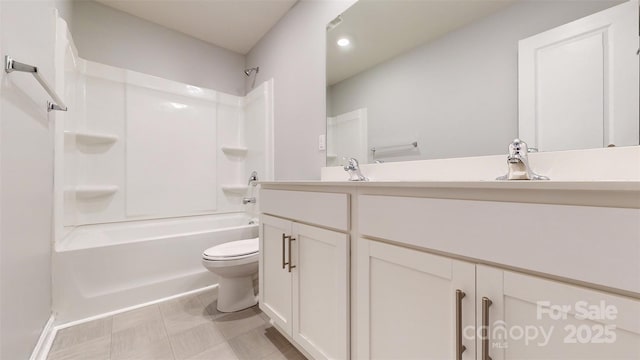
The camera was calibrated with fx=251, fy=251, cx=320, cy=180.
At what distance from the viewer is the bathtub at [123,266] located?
1583 mm

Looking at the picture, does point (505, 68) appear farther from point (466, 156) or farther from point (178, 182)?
point (178, 182)

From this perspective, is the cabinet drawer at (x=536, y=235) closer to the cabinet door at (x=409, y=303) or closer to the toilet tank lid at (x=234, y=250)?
the cabinet door at (x=409, y=303)

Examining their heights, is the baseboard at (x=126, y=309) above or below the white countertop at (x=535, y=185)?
below

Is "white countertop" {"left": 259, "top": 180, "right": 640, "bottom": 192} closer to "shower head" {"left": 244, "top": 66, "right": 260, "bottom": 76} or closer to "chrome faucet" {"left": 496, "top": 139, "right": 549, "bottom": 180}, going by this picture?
"chrome faucet" {"left": 496, "top": 139, "right": 549, "bottom": 180}

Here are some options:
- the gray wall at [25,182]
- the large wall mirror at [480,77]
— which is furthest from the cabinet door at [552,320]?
the gray wall at [25,182]

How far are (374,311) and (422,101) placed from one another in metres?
1.00

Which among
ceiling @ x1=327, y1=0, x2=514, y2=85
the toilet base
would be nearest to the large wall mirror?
ceiling @ x1=327, y1=0, x2=514, y2=85

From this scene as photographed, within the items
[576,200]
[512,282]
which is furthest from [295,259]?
[576,200]

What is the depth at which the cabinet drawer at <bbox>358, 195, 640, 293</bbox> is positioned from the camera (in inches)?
17.5

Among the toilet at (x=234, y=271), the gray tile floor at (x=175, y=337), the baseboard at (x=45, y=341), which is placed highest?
the toilet at (x=234, y=271)

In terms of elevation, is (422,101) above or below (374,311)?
above

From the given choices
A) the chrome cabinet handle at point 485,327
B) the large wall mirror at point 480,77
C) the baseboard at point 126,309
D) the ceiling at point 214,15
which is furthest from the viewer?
the ceiling at point 214,15

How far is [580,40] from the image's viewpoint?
0.85m

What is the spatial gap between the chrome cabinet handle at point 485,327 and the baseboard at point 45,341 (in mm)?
1875
